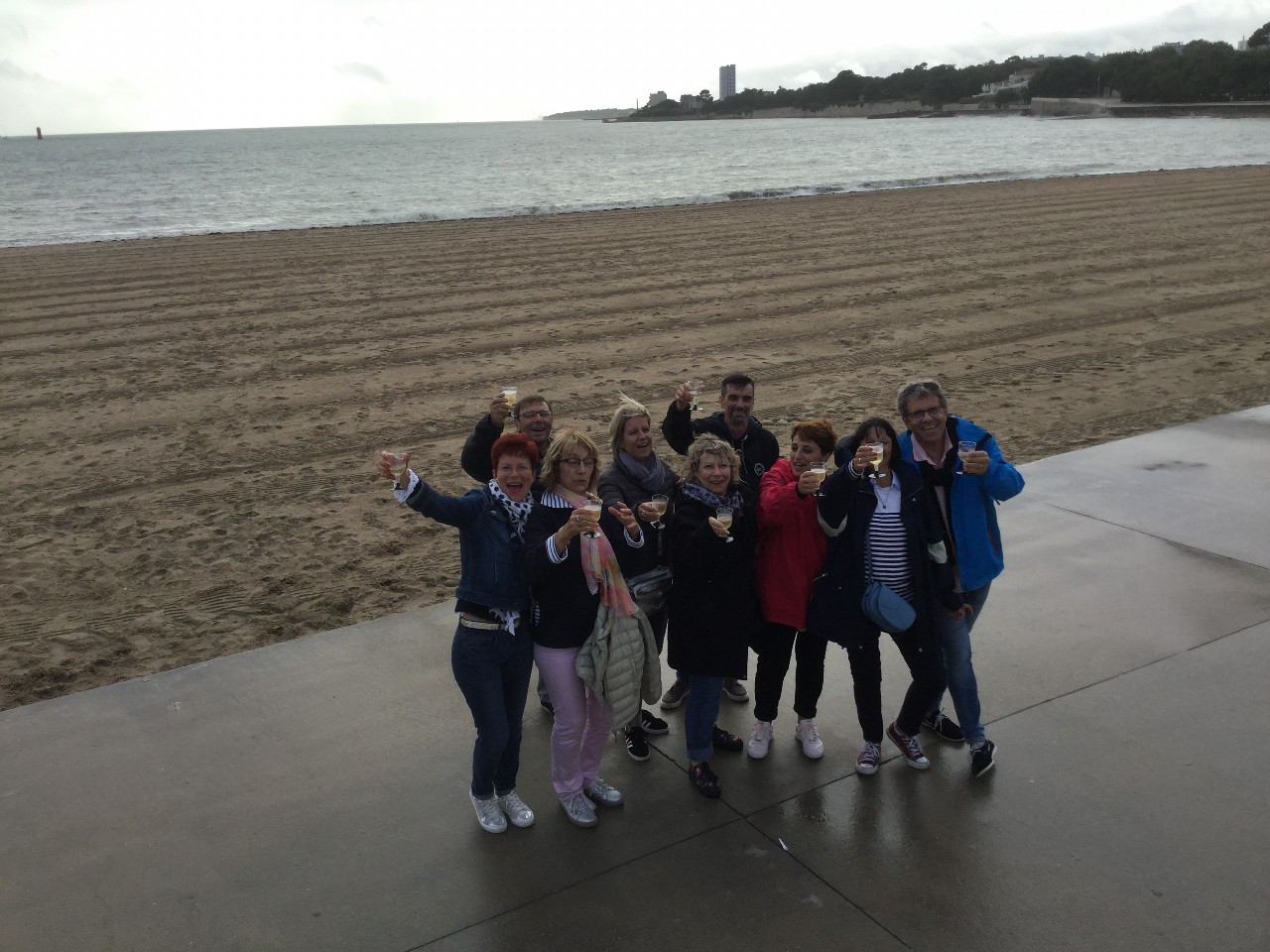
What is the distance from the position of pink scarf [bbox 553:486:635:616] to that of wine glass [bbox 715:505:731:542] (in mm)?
405

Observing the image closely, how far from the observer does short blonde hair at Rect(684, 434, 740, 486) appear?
399cm

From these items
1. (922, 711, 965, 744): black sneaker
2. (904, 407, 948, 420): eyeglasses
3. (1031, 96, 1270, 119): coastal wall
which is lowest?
Result: (922, 711, 965, 744): black sneaker

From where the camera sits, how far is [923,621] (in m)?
4.05

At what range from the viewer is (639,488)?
433 cm

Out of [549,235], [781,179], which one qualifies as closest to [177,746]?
[549,235]

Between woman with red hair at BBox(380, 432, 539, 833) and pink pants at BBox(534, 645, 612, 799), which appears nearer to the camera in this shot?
woman with red hair at BBox(380, 432, 539, 833)

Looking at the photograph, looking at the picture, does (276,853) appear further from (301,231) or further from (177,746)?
(301,231)

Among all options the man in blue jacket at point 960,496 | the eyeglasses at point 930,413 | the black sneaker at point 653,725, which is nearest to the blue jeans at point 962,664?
the man in blue jacket at point 960,496

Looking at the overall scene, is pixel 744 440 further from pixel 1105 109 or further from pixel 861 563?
pixel 1105 109

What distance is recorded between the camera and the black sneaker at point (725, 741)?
4.45 m

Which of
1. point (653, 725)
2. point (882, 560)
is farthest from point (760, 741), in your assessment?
point (882, 560)

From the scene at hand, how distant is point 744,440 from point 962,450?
46.9 inches

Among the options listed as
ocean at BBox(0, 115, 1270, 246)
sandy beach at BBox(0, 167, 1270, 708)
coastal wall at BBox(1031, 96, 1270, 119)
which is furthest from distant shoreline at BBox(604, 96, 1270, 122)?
sandy beach at BBox(0, 167, 1270, 708)

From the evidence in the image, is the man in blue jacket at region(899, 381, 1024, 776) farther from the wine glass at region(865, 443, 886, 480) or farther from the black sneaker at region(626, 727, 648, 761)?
the black sneaker at region(626, 727, 648, 761)
